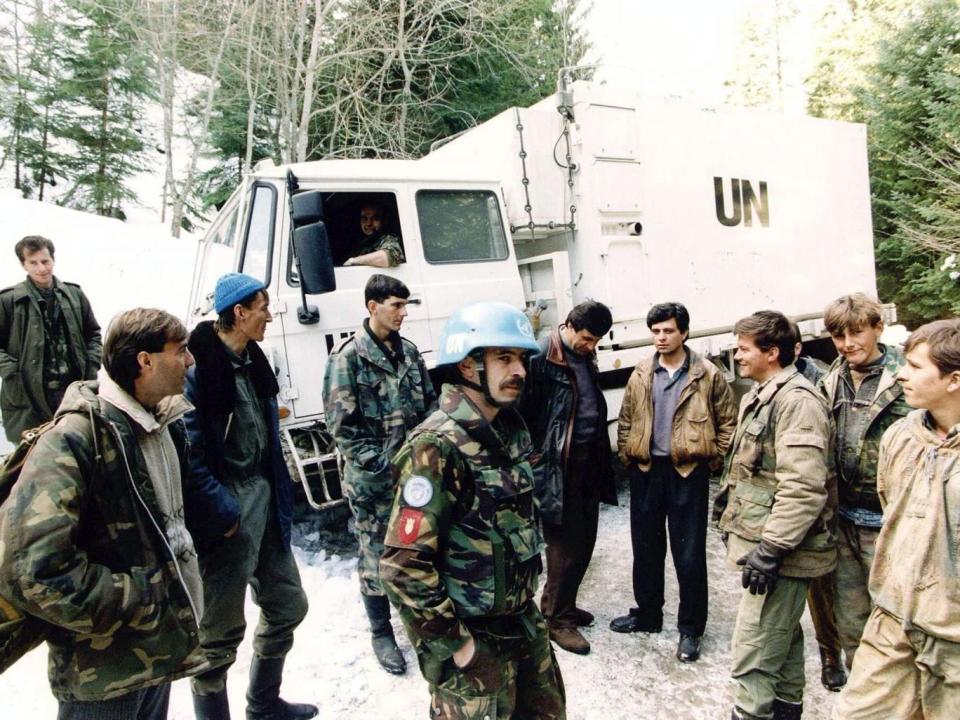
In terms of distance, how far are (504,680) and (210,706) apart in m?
1.26

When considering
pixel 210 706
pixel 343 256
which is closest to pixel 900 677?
pixel 210 706

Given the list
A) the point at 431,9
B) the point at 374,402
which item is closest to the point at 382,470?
the point at 374,402

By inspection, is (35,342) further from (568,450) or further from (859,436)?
(859,436)

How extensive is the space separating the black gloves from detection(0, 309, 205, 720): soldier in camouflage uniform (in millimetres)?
1865

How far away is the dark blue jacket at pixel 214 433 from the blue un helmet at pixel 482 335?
97cm

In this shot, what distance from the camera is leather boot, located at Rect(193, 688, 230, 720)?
2238mm

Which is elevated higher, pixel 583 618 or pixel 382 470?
pixel 382 470

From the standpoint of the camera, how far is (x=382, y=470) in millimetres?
2766

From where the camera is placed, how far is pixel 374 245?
162 inches

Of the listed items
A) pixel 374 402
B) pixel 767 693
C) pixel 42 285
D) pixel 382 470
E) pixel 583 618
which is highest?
pixel 42 285

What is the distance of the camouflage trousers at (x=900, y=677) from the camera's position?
5.50ft

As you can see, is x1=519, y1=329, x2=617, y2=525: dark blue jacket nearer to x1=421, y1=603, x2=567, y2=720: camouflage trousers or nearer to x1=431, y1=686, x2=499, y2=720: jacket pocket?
x1=421, y1=603, x2=567, y2=720: camouflage trousers

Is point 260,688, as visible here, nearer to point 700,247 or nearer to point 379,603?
point 379,603

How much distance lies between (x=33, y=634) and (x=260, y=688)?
1.21m
